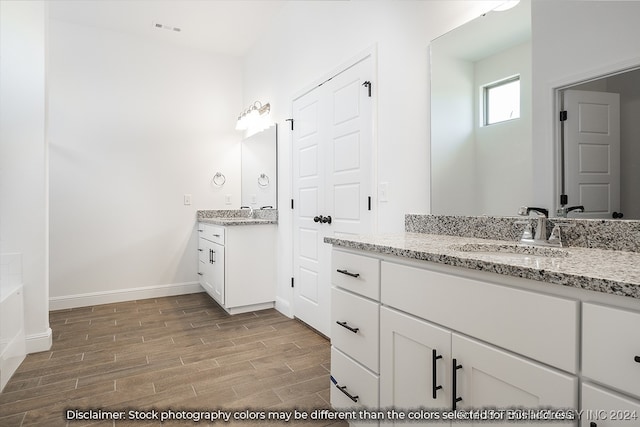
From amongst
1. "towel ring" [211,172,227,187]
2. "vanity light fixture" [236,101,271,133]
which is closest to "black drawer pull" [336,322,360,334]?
"vanity light fixture" [236,101,271,133]

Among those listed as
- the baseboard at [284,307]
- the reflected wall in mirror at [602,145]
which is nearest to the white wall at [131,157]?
the baseboard at [284,307]

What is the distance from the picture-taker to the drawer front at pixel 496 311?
81 centimetres

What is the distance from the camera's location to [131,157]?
3.92m

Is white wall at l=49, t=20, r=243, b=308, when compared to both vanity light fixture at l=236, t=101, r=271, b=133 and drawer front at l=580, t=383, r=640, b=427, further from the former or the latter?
drawer front at l=580, t=383, r=640, b=427

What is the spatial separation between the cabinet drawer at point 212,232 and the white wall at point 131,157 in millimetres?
267

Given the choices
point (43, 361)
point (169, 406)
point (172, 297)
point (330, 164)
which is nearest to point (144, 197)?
point (172, 297)

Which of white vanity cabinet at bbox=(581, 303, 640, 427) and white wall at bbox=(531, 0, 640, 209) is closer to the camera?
white vanity cabinet at bbox=(581, 303, 640, 427)

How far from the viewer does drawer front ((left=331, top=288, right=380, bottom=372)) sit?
4.68ft

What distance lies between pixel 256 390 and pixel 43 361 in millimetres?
1527

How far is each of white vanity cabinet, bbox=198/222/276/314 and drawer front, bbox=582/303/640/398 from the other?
285 centimetres

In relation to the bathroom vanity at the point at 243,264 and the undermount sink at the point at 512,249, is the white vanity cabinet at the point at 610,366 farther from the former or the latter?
the bathroom vanity at the point at 243,264

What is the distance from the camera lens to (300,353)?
245 cm

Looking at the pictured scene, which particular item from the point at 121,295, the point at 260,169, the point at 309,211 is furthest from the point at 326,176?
the point at 121,295

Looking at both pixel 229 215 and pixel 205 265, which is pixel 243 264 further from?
pixel 229 215
